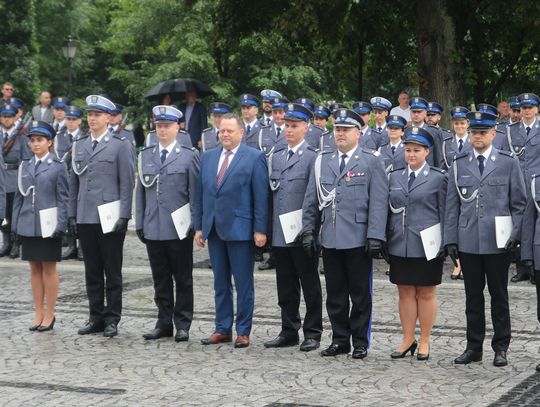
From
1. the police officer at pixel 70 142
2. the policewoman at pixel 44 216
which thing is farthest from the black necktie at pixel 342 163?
the police officer at pixel 70 142

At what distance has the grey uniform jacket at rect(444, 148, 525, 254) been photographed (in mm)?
10266

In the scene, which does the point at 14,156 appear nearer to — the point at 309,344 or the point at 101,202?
the point at 101,202

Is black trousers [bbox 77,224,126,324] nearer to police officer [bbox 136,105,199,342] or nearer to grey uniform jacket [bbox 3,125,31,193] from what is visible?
police officer [bbox 136,105,199,342]

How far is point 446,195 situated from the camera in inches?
416

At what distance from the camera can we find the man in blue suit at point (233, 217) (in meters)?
11.3

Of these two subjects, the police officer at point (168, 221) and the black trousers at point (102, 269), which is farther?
the black trousers at point (102, 269)

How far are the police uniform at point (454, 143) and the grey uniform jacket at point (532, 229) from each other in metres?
5.50

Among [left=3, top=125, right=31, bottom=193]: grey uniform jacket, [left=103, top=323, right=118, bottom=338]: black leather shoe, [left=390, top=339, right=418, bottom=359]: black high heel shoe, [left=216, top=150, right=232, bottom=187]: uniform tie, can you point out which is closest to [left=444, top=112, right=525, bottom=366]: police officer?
[left=390, top=339, right=418, bottom=359]: black high heel shoe

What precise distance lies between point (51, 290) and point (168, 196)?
1.55 metres

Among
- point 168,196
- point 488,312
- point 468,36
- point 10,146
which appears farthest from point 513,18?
point 168,196

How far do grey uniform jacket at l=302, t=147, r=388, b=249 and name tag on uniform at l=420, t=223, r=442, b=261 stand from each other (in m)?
0.34

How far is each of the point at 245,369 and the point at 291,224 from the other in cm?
154

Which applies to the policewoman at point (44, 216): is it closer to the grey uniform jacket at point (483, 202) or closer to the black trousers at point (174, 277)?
the black trousers at point (174, 277)

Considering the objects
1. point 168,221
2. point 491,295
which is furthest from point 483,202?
point 168,221
